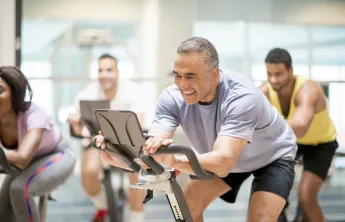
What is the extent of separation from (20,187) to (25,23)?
2.58 metres

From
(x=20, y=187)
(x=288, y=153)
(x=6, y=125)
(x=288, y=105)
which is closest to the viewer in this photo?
(x=288, y=153)

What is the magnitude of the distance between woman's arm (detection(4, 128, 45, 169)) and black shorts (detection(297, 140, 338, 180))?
70.2 inches

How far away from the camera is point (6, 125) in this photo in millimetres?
3727

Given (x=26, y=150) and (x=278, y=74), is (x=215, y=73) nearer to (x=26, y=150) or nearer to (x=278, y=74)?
(x=26, y=150)

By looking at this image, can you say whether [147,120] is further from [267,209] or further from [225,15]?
[267,209]

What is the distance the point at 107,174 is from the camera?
4676mm

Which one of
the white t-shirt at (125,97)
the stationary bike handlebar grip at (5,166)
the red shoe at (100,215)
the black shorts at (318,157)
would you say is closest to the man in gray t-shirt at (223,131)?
the stationary bike handlebar grip at (5,166)

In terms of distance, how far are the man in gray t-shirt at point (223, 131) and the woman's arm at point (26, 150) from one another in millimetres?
905

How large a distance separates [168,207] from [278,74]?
2.30 meters

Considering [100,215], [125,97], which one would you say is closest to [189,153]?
[125,97]

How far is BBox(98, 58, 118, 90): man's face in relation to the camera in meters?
4.91

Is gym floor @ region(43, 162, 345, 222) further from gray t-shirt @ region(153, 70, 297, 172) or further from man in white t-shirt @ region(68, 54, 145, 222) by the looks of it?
gray t-shirt @ region(153, 70, 297, 172)

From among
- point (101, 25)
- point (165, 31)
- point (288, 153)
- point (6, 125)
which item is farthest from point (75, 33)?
point (288, 153)

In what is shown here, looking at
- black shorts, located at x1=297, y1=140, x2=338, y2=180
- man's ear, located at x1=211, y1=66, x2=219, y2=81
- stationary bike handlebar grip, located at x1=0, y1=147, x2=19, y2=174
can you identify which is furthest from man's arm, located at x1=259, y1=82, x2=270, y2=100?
stationary bike handlebar grip, located at x1=0, y1=147, x2=19, y2=174
